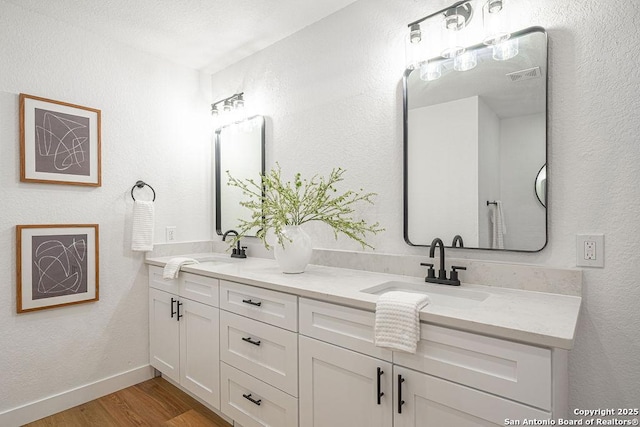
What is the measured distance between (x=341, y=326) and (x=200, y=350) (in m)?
1.10

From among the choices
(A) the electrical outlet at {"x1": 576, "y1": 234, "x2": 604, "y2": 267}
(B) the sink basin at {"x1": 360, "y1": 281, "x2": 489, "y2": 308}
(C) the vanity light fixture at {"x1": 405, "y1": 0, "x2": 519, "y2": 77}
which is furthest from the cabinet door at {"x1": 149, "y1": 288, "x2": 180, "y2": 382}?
(A) the electrical outlet at {"x1": 576, "y1": 234, "x2": 604, "y2": 267}

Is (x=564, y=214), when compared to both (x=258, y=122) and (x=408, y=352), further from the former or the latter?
(x=258, y=122)

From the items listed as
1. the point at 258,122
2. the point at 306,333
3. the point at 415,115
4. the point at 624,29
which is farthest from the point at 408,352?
the point at 258,122

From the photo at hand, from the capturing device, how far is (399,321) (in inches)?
46.1

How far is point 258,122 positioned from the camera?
2570 mm

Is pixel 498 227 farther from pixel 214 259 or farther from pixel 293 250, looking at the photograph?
pixel 214 259

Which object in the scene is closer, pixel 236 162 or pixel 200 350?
pixel 200 350

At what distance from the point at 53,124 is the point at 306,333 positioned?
1972mm

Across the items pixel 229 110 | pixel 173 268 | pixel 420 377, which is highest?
pixel 229 110

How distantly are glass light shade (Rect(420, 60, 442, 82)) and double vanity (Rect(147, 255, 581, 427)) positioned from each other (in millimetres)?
1007

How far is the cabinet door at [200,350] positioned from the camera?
1.96m

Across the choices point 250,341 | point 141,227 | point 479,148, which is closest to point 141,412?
point 250,341

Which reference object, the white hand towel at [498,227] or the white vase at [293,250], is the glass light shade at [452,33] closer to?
the white hand towel at [498,227]

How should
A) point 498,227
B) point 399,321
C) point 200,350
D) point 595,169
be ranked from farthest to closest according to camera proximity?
point 200,350
point 498,227
point 595,169
point 399,321
